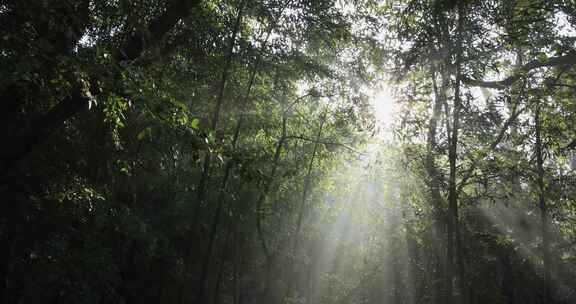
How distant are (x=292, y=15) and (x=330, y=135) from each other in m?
4.09

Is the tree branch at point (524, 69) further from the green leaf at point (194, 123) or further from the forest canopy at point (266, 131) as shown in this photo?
the green leaf at point (194, 123)

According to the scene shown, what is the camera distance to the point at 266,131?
709cm

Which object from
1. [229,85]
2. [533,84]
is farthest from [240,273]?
[533,84]

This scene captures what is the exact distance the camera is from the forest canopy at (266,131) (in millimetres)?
3270

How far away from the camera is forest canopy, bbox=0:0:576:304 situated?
327 cm

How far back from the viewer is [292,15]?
6.21 m

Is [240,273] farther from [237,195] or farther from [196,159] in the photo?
[196,159]

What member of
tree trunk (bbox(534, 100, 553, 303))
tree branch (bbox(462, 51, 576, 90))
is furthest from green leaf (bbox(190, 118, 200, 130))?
tree trunk (bbox(534, 100, 553, 303))

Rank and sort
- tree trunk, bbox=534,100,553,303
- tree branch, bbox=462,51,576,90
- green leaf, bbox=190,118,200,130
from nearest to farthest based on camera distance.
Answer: green leaf, bbox=190,118,200,130 < tree branch, bbox=462,51,576,90 < tree trunk, bbox=534,100,553,303

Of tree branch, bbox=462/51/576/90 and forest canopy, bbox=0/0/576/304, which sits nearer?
forest canopy, bbox=0/0/576/304

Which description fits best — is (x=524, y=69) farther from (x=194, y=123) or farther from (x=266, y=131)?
(x=194, y=123)

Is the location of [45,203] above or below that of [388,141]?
below

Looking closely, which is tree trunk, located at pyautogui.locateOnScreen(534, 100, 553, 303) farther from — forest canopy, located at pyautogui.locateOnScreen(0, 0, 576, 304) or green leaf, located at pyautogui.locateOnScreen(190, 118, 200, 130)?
green leaf, located at pyautogui.locateOnScreen(190, 118, 200, 130)

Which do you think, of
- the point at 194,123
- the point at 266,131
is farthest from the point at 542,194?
the point at 194,123
